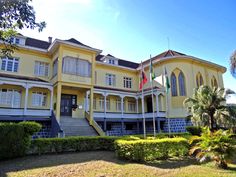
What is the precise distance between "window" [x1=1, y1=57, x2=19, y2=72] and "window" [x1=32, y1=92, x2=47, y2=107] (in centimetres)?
329

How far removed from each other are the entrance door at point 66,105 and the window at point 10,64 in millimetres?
5653

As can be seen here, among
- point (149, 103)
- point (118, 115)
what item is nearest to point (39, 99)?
point (118, 115)

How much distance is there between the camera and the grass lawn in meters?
7.54

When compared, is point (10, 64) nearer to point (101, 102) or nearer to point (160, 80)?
point (101, 102)

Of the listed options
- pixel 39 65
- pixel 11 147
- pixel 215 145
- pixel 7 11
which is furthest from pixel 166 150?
pixel 39 65

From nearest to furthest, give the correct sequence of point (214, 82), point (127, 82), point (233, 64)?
1. point (233, 64)
2. point (127, 82)
3. point (214, 82)

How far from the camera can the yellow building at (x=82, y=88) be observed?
60.1ft

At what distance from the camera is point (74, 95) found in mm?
21859

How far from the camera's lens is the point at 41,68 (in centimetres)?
2161

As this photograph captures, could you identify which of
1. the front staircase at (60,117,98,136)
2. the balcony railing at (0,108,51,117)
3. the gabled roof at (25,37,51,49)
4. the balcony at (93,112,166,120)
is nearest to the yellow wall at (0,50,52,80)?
the gabled roof at (25,37,51,49)

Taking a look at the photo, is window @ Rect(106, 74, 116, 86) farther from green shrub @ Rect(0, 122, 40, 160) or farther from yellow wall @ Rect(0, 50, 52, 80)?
green shrub @ Rect(0, 122, 40, 160)

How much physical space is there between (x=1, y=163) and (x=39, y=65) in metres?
14.1

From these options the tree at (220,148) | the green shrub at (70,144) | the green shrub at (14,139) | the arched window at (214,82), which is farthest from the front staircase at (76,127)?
the arched window at (214,82)

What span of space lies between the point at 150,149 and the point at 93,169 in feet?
11.0
